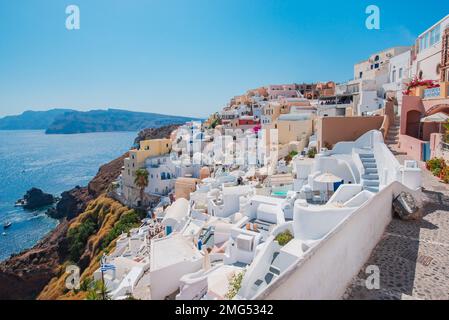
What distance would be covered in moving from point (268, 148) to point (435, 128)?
698 inches

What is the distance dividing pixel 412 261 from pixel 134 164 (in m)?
37.8

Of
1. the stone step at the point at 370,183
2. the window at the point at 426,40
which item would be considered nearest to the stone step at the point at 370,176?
the stone step at the point at 370,183

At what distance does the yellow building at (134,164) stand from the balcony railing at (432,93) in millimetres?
32898

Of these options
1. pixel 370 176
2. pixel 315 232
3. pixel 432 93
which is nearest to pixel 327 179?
pixel 370 176

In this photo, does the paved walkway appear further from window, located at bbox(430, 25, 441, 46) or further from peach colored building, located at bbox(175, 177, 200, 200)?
peach colored building, located at bbox(175, 177, 200, 200)

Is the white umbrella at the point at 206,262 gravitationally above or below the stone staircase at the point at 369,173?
below

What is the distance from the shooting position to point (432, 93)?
16.1 metres

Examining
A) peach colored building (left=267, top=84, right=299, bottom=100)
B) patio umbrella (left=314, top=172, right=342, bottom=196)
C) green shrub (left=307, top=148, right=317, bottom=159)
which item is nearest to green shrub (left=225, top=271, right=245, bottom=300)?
patio umbrella (left=314, top=172, right=342, bottom=196)

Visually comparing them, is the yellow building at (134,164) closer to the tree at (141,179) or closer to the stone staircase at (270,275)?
the tree at (141,179)

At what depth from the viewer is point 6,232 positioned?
156ft

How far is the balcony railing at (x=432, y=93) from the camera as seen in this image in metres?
15.5
